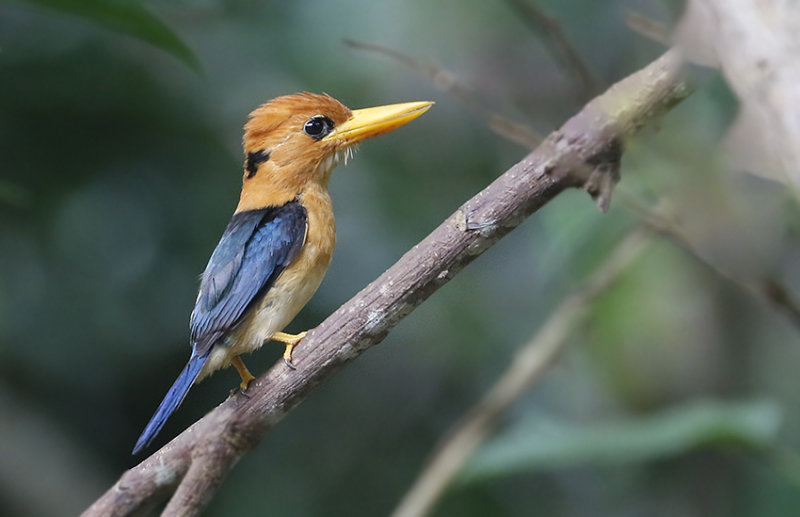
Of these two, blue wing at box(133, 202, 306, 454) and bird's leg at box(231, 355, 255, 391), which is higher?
blue wing at box(133, 202, 306, 454)

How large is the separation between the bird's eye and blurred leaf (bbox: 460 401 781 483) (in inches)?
53.3

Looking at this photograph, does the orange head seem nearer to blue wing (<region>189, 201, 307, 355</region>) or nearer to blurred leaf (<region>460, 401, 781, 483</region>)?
blue wing (<region>189, 201, 307, 355</region>)

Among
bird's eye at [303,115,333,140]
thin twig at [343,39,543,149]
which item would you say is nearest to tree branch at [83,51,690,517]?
thin twig at [343,39,543,149]

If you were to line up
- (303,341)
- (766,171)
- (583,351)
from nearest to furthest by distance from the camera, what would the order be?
(766,171) < (303,341) < (583,351)

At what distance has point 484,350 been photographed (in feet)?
14.4

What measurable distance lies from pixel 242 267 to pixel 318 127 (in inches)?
19.8

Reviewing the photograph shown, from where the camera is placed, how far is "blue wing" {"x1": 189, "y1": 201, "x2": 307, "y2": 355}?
6.92 feet

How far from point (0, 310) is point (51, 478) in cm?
69

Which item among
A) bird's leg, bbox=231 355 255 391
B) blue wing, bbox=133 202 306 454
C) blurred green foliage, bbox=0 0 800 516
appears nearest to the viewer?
bird's leg, bbox=231 355 255 391

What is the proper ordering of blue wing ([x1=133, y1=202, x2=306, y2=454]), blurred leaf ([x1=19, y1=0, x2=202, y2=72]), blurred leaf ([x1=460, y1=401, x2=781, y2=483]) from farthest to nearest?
blurred leaf ([x1=460, y1=401, x2=781, y2=483])
blurred leaf ([x1=19, y1=0, x2=202, y2=72])
blue wing ([x1=133, y1=202, x2=306, y2=454])

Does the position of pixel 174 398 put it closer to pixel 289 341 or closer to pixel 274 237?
pixel 289 341

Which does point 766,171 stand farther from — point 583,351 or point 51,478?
point 51,478

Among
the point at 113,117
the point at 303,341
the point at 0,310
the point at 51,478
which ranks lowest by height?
the point at 303,341

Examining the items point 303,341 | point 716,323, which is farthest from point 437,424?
point 303,341
